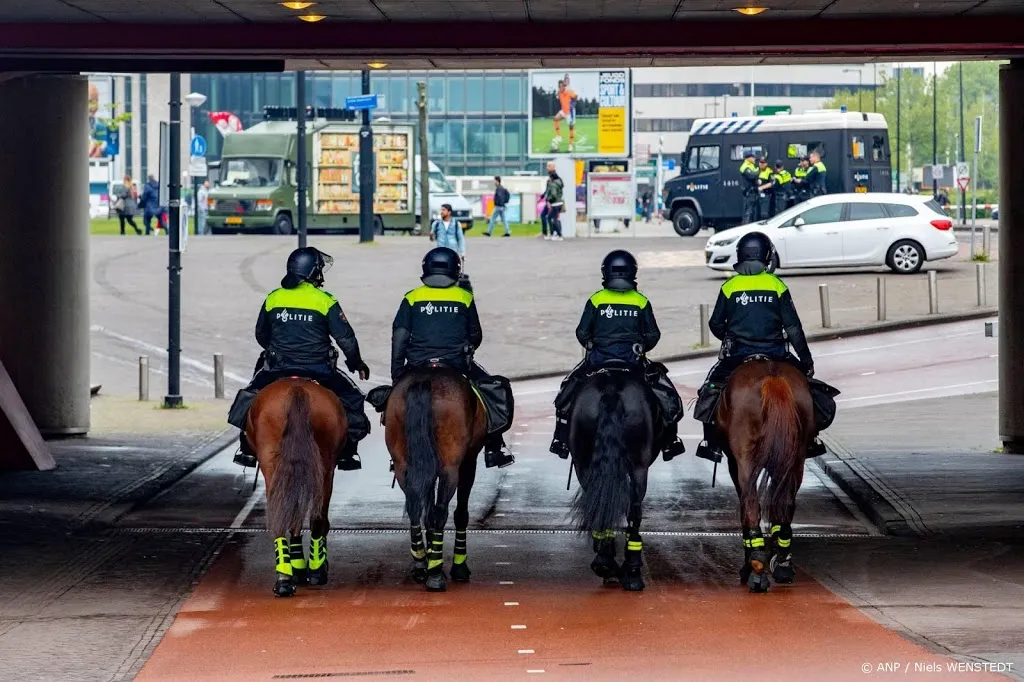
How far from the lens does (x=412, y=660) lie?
954 cm

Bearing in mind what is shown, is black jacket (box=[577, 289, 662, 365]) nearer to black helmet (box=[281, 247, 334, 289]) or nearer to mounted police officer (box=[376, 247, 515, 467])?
mounted police officer (box=[376, 247, 515, 467])

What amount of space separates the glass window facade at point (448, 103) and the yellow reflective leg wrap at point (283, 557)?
88.2 m

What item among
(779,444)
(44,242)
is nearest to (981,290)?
(44,242)

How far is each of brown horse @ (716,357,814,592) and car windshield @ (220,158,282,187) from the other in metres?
44.4

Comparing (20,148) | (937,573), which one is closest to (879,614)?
(937,573)

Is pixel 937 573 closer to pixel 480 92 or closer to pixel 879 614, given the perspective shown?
pixel 879 614

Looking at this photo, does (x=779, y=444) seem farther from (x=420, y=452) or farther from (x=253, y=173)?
(x=253, y=173)

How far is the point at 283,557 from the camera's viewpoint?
11.8 metres

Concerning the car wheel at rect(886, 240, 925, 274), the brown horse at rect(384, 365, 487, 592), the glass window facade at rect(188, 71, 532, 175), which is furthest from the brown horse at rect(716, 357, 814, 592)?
the glass window facade at rect(188, 71, 532, 175)

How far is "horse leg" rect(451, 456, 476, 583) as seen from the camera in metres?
12.3

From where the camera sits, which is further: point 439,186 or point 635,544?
point 439,186

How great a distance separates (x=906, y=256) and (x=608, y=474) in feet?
90.1

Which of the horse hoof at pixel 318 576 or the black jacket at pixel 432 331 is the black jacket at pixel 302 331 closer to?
the black jacket at pixel 432 331

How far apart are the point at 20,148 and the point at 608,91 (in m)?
38.7
